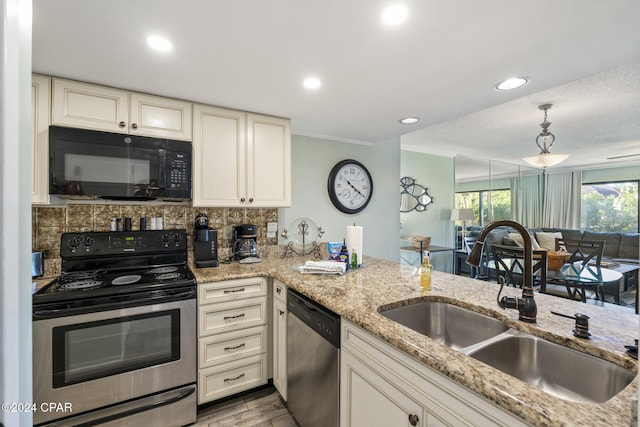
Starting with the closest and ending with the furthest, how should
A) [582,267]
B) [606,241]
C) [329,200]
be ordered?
[329,200], [582,267], [606,241]

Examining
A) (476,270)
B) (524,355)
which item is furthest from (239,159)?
(476,270)

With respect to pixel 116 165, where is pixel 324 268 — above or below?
below

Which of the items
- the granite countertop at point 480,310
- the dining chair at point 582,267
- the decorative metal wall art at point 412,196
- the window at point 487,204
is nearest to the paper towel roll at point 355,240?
the granite countertop at point 480,310

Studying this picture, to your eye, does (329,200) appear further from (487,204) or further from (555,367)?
(487,204)

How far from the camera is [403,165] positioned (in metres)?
5.09

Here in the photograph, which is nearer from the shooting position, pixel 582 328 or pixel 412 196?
pixel 582 328

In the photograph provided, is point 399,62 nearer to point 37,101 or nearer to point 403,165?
point 37,101

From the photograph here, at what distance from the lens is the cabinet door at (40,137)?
1.66 meters

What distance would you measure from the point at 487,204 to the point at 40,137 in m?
7.39

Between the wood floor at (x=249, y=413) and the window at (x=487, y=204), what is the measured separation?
18.5 feet

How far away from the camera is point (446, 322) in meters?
1.46

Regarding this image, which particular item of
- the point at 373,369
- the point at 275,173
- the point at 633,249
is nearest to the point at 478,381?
the point at 373,369

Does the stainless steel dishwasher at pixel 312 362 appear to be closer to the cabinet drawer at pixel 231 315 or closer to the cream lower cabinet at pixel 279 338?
the cream lower cabinet at pixel 279 338

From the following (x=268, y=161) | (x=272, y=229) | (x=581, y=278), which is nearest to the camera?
(x=268, y=161)
